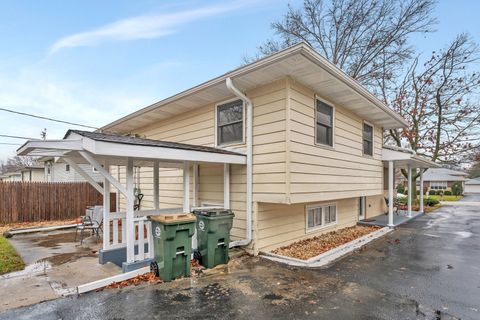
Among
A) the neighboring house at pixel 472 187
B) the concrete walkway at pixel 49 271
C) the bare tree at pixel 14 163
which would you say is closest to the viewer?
the concrete walkway at pixel 49 271

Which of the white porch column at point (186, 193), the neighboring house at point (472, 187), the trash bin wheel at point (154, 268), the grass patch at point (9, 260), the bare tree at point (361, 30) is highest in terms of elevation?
the bare tree at point (361, 30)

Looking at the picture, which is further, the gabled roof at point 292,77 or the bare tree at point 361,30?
→ the bare tree at point 361,30

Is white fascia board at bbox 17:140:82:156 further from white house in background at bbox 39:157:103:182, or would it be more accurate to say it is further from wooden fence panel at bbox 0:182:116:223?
white house in background at bbox 39:157:103:182

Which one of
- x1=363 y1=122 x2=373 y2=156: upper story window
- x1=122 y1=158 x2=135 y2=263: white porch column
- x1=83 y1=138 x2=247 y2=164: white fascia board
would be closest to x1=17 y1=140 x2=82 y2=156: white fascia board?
x1=83 y1=138 x2=247 y2=164: white fascia board

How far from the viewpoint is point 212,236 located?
16.3 feet

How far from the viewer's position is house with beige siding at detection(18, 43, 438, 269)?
15.5 feet

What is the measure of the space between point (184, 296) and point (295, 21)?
17.7 metres

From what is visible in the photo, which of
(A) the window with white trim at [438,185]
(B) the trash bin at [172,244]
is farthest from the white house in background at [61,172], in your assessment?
(A) the window with white trim at [438,185]

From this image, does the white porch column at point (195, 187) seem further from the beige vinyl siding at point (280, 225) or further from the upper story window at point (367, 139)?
the upper story window at point (367, 139)

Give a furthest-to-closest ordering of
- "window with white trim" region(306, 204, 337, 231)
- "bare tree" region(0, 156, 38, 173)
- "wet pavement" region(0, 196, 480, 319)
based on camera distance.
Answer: "bare tree" region(0, 156, 38, 173), "window with white trim" region(306, 204, 337, 231), "wet pavement" region(0, 196, 480, 319)

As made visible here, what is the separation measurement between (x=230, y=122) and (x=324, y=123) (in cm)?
235

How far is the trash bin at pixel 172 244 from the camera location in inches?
168

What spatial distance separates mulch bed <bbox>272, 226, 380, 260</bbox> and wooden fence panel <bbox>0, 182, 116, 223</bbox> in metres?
9.23

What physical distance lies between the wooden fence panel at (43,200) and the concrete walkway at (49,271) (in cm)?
424
